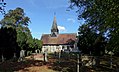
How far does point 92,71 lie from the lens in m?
25.5

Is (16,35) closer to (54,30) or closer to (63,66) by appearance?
(63,66)

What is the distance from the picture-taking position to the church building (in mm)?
102250

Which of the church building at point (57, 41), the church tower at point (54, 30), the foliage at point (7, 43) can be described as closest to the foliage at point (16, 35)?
the foliage at point (7, 43)

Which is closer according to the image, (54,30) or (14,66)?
(14,66)

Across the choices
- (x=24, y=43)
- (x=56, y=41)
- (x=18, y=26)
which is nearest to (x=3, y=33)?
(x=24, y=43)

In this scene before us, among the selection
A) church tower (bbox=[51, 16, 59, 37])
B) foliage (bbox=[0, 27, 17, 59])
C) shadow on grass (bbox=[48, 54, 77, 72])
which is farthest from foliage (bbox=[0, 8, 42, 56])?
church tower (bbox=[51, 16, 59, 37])

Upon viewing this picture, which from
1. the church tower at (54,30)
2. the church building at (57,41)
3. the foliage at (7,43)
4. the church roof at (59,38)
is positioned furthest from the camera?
the church tower at (54,30)

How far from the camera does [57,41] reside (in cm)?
10500

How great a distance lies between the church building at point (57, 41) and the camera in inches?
4026

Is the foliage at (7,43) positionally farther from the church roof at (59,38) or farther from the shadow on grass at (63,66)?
the church roof at (59,38)

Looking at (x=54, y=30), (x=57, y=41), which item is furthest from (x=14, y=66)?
(x=54, y=30)

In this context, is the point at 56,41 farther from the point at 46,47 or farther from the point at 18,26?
the point at 18,26

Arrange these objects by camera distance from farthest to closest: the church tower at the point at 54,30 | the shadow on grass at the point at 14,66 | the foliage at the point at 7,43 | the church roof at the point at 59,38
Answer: the church tower at the point at 54,30
the church roof at the point at 59,38
the foliage at the point at 7,43
the shadow on grass at the point at 14,66

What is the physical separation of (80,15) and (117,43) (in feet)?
40.0
